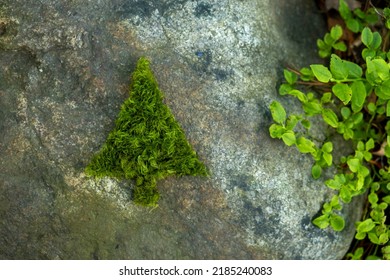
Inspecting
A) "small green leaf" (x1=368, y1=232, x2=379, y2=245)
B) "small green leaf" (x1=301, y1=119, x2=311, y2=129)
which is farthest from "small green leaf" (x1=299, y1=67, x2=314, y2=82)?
"small green leaf" (x1=368, y1=232, x2=379, y2=245)

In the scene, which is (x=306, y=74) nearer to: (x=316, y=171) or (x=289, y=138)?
(x=289, y=138)

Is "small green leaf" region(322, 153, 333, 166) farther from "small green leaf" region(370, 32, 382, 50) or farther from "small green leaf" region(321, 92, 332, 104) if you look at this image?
"small green leaf" region(370, 32, 382, 50)

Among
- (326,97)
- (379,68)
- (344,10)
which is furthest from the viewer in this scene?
(344,10)

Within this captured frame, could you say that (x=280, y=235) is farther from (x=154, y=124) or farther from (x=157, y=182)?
(x=154, y=124)

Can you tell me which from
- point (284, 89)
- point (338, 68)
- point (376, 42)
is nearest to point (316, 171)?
point (284, 89)

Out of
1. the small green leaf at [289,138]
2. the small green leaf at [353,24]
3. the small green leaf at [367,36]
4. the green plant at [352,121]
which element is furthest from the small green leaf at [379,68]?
the small green leaf at [353,24]

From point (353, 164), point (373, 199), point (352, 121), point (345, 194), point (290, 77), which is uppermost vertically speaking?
point (290, 77)
